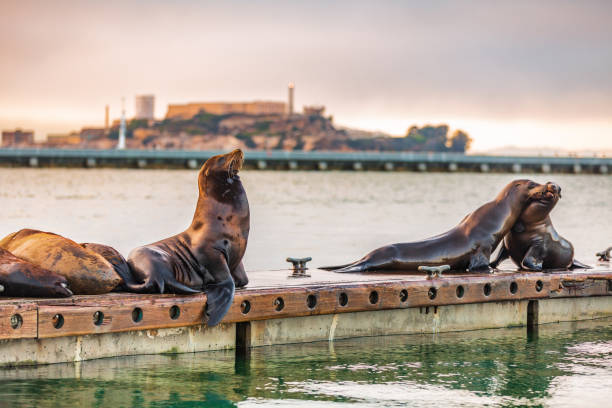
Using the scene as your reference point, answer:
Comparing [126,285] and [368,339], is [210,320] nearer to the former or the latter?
[126,285]

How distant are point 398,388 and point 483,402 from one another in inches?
26.8

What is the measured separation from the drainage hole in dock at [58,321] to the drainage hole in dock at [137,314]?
1.87 feet

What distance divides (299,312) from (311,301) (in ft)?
0.49

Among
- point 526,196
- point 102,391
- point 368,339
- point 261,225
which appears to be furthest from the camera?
point 261,225

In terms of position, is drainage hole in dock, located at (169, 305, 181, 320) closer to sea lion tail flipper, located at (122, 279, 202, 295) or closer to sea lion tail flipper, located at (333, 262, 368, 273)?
sea lion tail flipper, located at (122, 279, 202, 295)

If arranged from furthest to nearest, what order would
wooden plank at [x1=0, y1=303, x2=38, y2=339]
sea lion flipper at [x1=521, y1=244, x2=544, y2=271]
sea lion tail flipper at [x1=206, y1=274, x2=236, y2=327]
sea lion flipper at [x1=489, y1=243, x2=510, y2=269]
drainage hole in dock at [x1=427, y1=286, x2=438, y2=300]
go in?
1. sea lion flipper at [x1=489, y1=243, x2=510, y2=269]
2. sea lion flipper at [x1=521, y1=244, x2=544, y2=271]
3. drainage hole in dock at [x1=427, y1=286, x2=438, y2=300]
4. sea lion tail flipper at [x1=206, y1=274, x2=236, y2=327]
5. wooden plank at [x1=0, y1=303, x2=38, y2=339]

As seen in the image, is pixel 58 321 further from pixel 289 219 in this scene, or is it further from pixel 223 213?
pixel 289 219

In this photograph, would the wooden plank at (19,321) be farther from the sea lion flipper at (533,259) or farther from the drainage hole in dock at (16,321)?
the sea lion flipper at (533,259)

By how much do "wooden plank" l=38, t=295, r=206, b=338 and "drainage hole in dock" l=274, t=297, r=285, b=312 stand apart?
69 cm

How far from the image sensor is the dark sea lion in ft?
24.0

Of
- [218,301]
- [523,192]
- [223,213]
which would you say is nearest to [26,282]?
[218,301]

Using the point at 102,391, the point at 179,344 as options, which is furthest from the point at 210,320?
the point at 102,391

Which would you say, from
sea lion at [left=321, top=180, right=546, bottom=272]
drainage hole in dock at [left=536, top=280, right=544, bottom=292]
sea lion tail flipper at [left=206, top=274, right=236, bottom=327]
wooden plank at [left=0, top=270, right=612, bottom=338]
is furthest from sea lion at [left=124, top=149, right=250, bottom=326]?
drainage hole in dock at [left=536, top=280, right=544, bottom=292]

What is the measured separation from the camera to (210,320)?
7.78 metres
